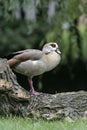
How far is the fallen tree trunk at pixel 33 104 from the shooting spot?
32.9 feet

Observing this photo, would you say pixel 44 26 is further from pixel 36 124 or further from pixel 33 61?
pixel 36 124

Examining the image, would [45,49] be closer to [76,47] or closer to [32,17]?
[76,47]

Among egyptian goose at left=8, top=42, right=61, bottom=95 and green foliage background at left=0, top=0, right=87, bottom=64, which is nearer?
egyptian goose at left=8, top=42, right=61, bottom=95

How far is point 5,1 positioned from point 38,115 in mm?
2404

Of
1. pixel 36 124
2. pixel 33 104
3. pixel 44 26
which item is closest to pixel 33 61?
pixel 33 104

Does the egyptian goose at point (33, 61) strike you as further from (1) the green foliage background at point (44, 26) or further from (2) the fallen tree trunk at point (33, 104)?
(1) the green foliage background at point (44, 26)

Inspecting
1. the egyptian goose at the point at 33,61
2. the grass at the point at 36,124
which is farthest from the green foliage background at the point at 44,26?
the grass at the point at 36,124

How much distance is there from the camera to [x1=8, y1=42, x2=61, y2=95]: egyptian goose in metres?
10.9

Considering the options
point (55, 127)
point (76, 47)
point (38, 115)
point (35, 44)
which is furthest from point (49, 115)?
point (35, 44)

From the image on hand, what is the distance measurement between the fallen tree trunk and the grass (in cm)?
24

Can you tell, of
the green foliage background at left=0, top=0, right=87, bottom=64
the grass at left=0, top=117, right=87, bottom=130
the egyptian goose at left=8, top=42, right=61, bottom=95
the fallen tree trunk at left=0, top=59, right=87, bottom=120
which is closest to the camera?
the grass at left=0, top=117, right=87, bottom=130

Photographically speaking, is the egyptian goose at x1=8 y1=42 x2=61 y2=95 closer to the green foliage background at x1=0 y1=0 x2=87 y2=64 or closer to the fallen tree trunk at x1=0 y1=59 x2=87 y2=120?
the fallen tree trunk at x1=0 y1=59 x2=87 y2=120

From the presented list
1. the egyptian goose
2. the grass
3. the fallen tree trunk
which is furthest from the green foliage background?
the grass

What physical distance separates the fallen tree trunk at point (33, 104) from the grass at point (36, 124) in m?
0.24
